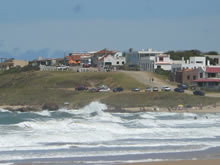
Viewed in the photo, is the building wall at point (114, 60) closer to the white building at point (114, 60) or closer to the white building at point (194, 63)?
the white building at point (114, 60)

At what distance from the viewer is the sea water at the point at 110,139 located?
2956 cm

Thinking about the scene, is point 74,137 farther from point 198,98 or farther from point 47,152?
point 198,98

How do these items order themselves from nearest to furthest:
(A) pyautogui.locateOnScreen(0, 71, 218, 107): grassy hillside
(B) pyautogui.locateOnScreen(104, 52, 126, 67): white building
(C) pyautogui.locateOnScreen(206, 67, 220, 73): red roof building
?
(A) pyautogui.locateOnScreen(0, 71, 218, 107): grassy hillside → (C) pyautogui.locateOnScreen(206, 67, 220, 73): red roof building → (B) pyautogui.locateOnScreen(104, 52, 126, 67): white building

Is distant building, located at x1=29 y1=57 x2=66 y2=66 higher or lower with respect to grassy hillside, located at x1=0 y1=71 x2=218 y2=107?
higher

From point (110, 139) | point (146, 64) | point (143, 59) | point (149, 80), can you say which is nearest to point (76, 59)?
point (143, 59)

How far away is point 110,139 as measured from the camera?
1451 inches

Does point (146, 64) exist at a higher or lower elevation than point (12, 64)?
higher

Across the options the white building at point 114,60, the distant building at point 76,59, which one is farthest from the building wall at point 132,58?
the distant building at point 76,59

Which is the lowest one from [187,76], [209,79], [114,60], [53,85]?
[53,85]

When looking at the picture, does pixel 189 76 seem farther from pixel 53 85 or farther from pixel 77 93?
pixel 53 85

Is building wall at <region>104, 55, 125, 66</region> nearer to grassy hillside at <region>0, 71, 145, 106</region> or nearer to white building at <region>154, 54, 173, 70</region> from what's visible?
white building at <region>154, 54, 173, 70</region>

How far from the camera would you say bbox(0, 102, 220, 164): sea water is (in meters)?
29.6

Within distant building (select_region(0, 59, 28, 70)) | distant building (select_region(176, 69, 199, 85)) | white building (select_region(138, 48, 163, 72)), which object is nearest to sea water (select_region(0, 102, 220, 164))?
distant building (select_region(176, 69, 199, 85))

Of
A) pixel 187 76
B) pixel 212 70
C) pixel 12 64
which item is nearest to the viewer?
pixel 212 70
